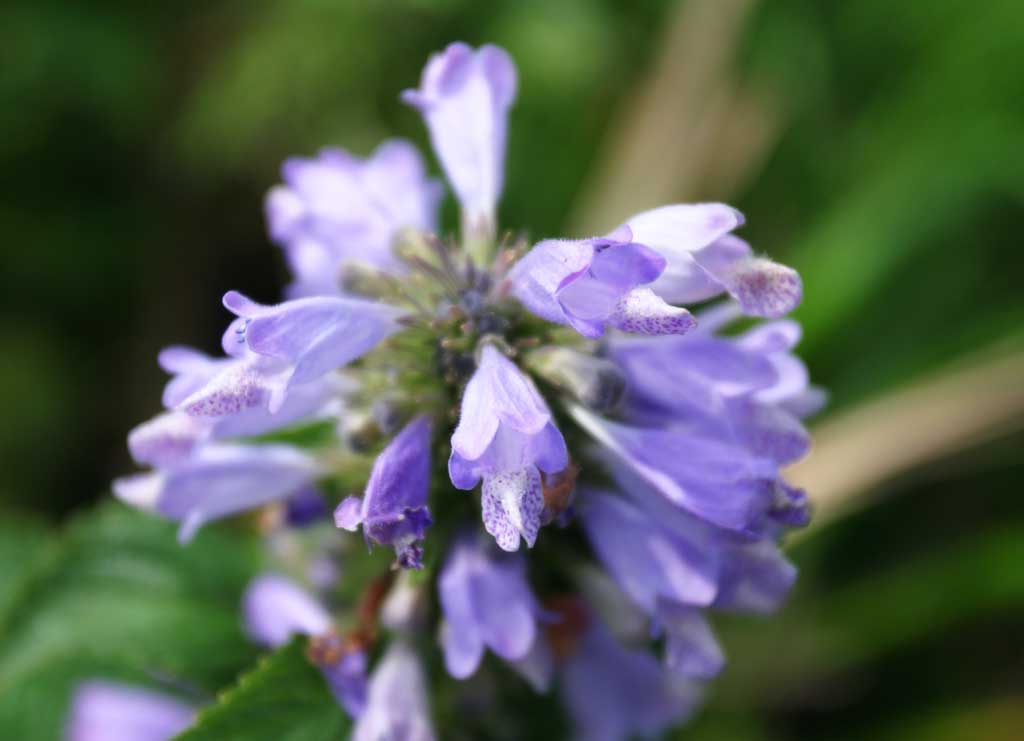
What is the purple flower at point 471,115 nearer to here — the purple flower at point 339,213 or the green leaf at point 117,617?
the purple flower at point 339,213

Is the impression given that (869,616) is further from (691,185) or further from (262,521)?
(262,521)

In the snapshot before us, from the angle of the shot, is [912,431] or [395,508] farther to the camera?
[912,431]

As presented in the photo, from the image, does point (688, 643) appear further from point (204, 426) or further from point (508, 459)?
point (204, 426)

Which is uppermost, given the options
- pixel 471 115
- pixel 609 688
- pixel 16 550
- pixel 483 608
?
pixel 471 115

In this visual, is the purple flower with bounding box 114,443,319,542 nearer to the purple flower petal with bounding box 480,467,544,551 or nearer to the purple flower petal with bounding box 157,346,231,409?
the purple flower petal with bounding box 157,346,231,409

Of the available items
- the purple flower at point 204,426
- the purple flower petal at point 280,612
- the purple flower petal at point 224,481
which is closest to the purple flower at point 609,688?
the purple flower petal at point 280,612

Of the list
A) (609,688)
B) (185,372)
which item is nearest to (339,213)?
(185,372)

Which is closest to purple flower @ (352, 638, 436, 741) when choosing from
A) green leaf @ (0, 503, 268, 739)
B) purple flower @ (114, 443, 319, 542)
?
purple flower @ (114, 443, 319, 542)
